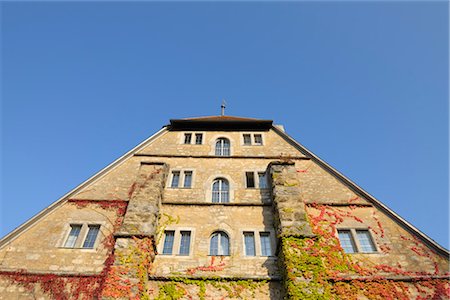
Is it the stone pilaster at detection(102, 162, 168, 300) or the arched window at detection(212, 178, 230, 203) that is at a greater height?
the arched window at detection(212, 178, 230, 203)

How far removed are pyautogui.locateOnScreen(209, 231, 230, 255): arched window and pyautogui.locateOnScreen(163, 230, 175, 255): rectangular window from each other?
1681 millimetres

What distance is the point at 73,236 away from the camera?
11.7m

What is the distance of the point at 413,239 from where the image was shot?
11.5 m

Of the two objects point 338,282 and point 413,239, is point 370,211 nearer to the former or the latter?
point 413,239

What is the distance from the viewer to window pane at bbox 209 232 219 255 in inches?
444

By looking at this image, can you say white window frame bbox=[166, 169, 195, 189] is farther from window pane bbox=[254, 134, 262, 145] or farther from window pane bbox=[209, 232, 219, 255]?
window pane bbox=[254, 134, 262, 145]

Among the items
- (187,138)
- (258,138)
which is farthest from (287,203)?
(187,138)

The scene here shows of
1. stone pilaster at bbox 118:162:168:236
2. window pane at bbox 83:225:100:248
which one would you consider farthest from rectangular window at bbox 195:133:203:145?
window pane at bbox 83:225:100:248

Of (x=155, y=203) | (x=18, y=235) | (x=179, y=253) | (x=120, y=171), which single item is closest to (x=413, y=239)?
(x=179, y=253)

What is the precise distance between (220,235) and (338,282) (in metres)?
4.87

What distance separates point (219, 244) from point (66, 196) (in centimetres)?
765

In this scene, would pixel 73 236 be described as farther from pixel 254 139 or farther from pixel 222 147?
pixel 254 139

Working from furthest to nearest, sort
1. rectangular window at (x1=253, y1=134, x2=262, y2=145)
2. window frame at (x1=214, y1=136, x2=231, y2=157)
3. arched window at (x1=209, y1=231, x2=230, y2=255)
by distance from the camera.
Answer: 1. rectangular window at (x1=253, y1=134, x2=262, y2=145)
2. window frame at (x1=214, y1=136, x2=231, y2=157)
3. arched window at (x1=209, y1=231, x2=230, y2=255)

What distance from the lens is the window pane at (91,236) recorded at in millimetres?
11395
